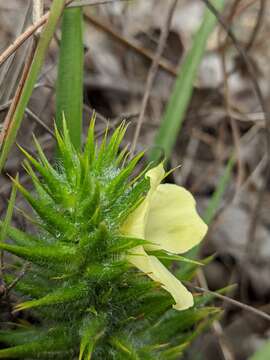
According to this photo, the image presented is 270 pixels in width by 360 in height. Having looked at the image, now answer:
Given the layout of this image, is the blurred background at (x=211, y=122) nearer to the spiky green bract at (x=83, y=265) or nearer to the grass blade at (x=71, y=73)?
the grass blade at (x=71, y=73)

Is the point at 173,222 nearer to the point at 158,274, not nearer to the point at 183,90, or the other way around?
the point at 158,274

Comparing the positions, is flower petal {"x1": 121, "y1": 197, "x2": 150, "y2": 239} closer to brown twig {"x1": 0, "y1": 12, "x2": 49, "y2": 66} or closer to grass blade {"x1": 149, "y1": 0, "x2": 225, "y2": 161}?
brown twig {"x1": 0, "y1": 12, "x2": 49, "y2": 66}

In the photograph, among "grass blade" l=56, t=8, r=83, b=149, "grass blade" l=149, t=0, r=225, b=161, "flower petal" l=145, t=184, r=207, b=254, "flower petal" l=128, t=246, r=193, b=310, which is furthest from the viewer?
"grass blade" l=149, t=0, r=225, b=161

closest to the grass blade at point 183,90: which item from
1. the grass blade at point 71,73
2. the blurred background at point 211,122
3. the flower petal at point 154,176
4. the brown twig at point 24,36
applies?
Answer: the blurred background at point 211,122

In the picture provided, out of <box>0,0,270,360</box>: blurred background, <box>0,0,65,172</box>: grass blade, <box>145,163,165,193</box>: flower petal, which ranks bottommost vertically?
<box>0,0,270,360</box>: blurred background

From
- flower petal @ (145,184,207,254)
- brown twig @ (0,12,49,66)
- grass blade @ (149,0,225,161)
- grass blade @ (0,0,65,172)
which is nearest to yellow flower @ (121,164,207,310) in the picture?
flower petal @ (145,184,207,254)

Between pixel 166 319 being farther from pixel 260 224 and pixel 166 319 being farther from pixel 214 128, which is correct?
pixel 214 128
